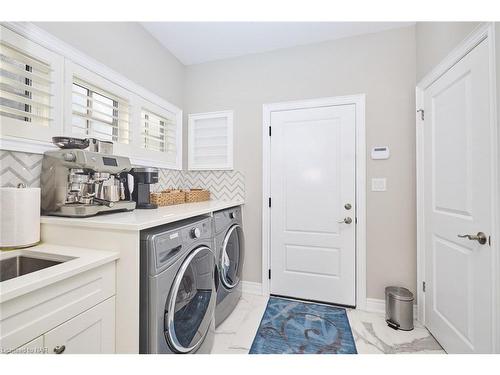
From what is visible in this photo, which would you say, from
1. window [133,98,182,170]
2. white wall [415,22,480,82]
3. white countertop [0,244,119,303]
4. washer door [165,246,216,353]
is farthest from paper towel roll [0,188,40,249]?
white wall [415,22,480,82]

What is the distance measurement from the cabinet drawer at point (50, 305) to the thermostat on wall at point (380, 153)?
222 cm

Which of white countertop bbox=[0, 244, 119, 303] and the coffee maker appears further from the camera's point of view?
the coffee maker

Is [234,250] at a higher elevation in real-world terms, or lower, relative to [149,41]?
lower

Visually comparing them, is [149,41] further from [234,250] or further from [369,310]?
[369,310]

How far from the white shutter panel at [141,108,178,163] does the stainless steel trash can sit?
8.31 feet

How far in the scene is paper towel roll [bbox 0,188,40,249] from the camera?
1114mm

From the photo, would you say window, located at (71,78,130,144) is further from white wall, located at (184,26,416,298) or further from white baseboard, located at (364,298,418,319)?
white baseboard, located at (364,298,418,319)

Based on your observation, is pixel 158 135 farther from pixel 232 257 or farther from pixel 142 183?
pixel 232 257

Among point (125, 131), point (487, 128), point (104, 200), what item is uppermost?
point (125, 131)

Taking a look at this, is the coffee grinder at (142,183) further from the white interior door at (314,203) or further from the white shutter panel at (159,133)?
the white interior door at (314,203)

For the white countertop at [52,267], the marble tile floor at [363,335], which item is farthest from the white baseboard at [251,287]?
the white countertop at [52,267]
